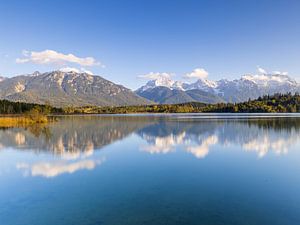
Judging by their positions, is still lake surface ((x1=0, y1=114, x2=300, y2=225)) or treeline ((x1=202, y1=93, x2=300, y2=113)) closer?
still lake surface ((x1=0, y1=114, x2=300, y2=225))

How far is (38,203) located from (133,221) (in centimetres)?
521

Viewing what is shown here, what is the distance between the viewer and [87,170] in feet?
61.8

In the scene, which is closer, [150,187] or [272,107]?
[150,187]

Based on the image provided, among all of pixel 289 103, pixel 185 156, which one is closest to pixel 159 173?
pixel 185 156

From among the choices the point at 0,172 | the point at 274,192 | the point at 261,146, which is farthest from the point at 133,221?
the point at 261,146

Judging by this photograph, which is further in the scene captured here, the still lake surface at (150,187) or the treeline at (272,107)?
the treeline at (272,107)

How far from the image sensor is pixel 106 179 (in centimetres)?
1642

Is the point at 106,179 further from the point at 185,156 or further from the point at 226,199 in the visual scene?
the point at 185,156

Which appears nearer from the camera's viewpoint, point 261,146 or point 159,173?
point 159,173

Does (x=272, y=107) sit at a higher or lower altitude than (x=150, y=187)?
higher

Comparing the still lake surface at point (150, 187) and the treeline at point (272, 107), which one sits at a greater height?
the treeline at point (272, 107)

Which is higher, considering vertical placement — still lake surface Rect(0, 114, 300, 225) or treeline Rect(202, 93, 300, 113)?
treeline Rect(202, 93, 300, 113)

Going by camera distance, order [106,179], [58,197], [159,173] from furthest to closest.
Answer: [159,173] < [106,179] < [58,197]

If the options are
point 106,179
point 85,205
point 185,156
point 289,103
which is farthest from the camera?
point 289,103
